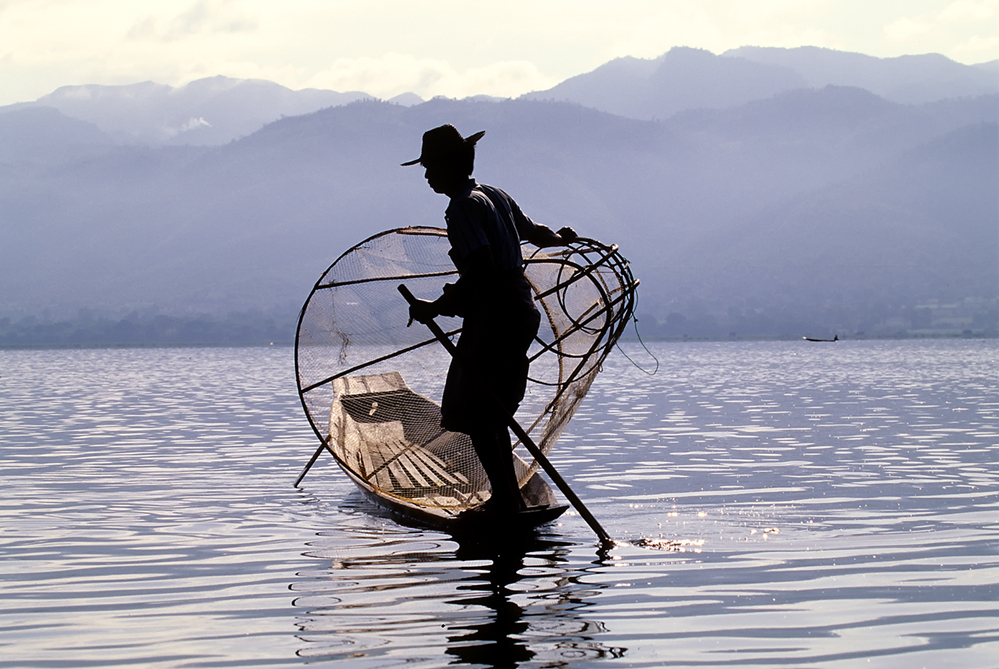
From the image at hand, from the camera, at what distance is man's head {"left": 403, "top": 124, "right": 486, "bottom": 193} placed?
24.7 ft

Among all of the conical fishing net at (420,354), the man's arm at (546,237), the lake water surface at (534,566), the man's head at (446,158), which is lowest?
the lake water surface at (534,566)

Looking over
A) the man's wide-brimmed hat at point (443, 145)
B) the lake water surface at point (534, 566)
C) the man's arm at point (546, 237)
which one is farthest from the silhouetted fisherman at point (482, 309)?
the lake water surface at point (534, 566)

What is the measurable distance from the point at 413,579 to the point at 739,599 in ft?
6.31

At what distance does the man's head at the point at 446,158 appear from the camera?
752 cm

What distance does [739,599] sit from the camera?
6.10 metres

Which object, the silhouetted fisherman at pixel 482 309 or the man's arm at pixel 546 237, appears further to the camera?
Answer: the man's arm at pixel 546 237

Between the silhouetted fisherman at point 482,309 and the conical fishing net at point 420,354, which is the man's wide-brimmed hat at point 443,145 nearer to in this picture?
the silhouetted fisherman at point 482,309

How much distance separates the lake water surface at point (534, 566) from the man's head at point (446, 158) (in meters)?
2.48

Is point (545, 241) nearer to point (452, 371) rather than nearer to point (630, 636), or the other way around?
point (452, 371)

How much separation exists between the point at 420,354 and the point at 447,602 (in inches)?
207

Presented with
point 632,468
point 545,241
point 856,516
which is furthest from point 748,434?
point 545,241

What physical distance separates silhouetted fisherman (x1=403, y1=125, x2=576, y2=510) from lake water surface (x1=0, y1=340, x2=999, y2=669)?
89 cm

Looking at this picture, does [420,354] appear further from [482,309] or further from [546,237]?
[482,309]

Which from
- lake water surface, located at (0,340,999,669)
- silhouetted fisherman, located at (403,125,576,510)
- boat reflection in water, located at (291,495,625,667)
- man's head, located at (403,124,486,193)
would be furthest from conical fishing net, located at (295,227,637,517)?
man's head, located at (403,124,486,193)
